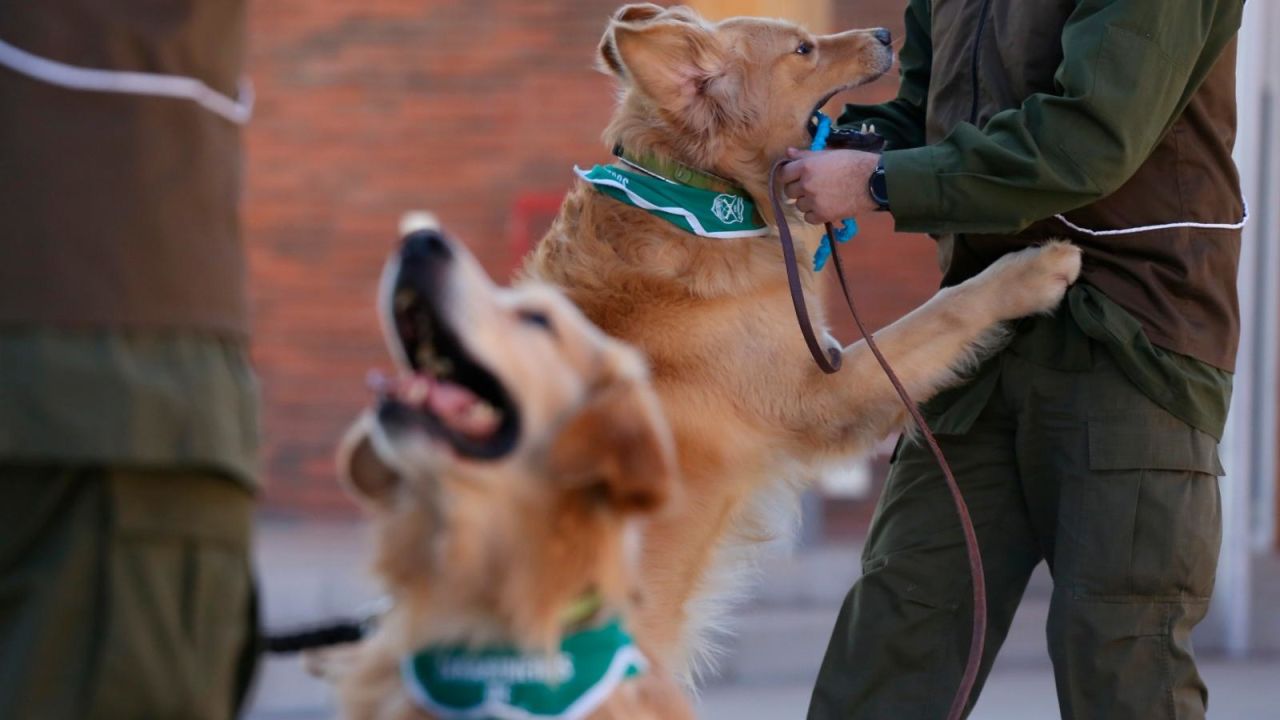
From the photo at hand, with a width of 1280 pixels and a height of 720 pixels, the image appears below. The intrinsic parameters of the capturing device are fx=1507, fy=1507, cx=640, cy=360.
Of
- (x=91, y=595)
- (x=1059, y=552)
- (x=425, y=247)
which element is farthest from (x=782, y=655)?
(x=91, y=595)

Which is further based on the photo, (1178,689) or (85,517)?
(1178,689)

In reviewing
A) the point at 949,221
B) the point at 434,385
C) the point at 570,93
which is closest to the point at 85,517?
the point at 434,385

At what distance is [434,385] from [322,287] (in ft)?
20.9

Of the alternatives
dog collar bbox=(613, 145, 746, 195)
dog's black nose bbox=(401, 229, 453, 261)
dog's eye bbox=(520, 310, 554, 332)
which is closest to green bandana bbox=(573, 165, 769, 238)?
dog collar bbox=(613, 145, 746, 195)

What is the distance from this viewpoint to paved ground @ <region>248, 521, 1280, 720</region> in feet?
19.6

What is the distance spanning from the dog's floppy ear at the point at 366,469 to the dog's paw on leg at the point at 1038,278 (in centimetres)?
162

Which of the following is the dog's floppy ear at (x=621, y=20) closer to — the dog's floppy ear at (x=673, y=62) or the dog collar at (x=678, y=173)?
the dog's floppy ear at (x=673, y=62)

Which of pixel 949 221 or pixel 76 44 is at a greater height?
pixel 76 44

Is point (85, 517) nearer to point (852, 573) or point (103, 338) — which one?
point (103, 338)

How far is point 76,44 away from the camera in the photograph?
6.70 ft

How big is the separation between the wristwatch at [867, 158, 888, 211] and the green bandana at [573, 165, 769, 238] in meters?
0.54

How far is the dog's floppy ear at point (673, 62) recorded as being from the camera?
12.4 ft

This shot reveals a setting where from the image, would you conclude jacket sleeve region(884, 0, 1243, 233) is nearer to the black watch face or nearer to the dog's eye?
the black watch face

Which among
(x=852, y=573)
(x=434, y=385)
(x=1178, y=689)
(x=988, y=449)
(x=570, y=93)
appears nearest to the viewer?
(x=434, y=385)
